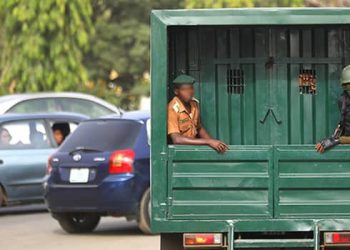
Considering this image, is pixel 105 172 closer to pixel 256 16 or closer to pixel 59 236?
pixel 59 236

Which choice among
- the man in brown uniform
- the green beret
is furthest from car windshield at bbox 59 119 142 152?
the green beret

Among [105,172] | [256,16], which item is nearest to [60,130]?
[105,172]

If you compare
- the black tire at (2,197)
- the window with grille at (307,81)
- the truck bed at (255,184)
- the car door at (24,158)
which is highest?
the window with grille at (307,81)

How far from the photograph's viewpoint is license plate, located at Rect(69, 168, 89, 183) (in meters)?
15.1

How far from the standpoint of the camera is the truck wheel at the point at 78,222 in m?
15.9

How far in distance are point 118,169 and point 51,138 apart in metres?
4.08

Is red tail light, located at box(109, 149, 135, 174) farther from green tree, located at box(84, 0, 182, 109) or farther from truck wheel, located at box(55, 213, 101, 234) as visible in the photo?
green tree, located at box(84, 0, 182, 109)

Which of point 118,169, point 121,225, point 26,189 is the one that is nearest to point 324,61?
point 118,169

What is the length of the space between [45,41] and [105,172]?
1977cm

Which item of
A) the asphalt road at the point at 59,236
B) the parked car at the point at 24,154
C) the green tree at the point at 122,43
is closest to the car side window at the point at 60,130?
the parked car at the point at 24,154

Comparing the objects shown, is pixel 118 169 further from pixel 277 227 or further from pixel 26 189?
pixel 277 227

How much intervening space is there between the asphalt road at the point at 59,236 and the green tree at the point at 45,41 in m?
15.4

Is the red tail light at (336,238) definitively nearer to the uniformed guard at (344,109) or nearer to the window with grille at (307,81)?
the uniformed guard at (344,109)

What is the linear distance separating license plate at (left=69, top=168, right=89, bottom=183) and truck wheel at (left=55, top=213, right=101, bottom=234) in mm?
665
